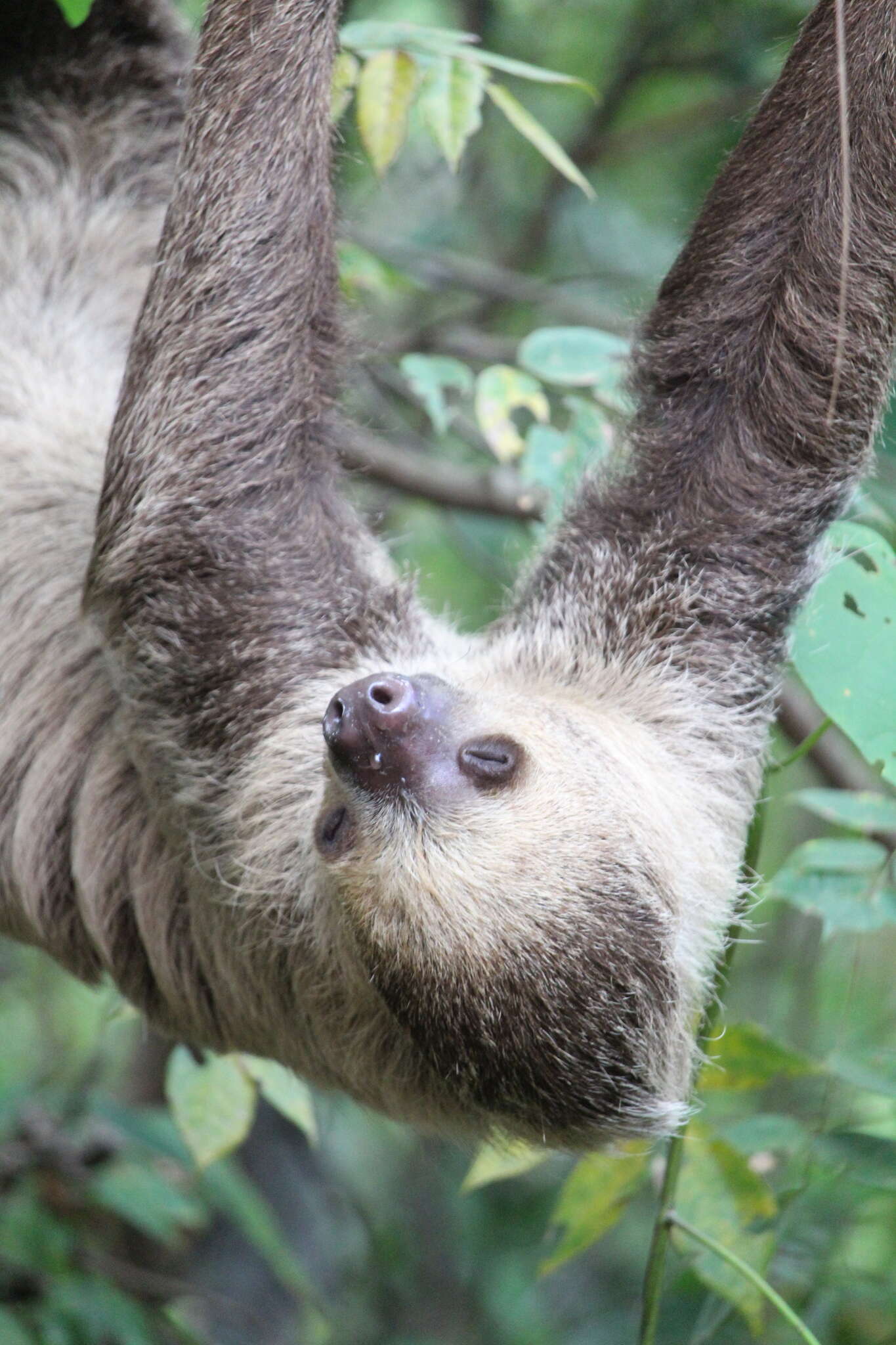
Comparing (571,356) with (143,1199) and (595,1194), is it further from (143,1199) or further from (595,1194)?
(143,1199)

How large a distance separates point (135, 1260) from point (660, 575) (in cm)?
507

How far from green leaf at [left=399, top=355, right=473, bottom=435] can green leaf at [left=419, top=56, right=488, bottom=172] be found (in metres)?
0.80

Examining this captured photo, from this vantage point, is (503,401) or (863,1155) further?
(503,401)

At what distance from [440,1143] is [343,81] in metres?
3.21

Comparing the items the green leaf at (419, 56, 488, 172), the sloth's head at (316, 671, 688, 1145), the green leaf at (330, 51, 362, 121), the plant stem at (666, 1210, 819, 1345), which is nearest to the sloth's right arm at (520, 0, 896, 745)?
the sloth's head at (316, 671, 688, 1145)

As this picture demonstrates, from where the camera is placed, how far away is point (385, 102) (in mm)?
3732

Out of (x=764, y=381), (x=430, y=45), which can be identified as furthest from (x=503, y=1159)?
(x=430, y=45)

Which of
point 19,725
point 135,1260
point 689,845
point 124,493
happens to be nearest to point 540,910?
point 689,845

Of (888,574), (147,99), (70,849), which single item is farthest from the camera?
(147,99)

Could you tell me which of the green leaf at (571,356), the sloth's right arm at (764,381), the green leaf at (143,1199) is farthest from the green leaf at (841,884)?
the green leaf at (143,1199)

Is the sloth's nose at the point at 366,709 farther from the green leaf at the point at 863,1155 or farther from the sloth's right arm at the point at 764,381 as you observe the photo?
the green leaf at the point at 863,1155

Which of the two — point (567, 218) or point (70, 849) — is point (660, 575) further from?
point (567, 218)

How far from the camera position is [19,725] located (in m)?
4.13

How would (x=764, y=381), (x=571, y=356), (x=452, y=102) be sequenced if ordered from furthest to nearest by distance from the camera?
(x=571, y=356), (x=452, y=102), (x=764, y=381)
